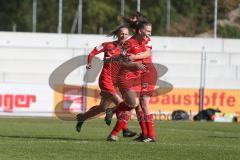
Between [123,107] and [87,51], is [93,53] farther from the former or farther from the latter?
[87,51]

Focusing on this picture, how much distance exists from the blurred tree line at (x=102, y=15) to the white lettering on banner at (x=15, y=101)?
24293mm

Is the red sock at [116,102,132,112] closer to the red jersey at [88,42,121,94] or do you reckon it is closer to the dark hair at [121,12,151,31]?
the red jersey at [88,42,121,94]

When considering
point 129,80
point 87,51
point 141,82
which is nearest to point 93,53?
point 129,80

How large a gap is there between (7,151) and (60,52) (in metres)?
22.7

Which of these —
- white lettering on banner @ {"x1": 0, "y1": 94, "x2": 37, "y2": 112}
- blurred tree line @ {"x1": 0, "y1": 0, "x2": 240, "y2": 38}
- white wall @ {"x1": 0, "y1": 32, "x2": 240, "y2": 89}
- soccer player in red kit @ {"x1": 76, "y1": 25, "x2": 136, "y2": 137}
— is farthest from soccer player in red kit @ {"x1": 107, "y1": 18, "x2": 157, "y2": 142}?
blurred tree line @ {"x1": 0, "y1": 0, "x2": 240, "y2": 38}

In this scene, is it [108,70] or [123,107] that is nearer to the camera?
[123,107]

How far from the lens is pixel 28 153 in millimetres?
9336

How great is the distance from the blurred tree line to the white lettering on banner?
24293 millimetres

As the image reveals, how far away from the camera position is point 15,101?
85.1 feet

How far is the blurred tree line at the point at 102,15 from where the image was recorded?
173 feet

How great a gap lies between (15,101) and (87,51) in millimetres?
4165

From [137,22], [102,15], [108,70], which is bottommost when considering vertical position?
[108,70]

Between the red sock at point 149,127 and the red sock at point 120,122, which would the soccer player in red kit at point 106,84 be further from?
the red sock at point 149,127

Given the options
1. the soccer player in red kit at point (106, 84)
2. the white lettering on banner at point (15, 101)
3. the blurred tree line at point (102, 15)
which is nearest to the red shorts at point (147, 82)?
the soccer player in red kit at point (106, 84)
